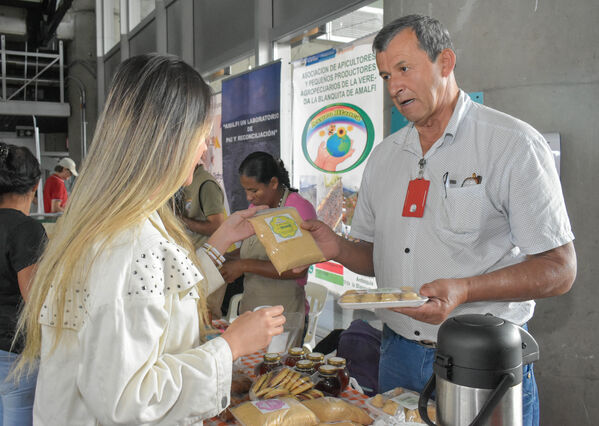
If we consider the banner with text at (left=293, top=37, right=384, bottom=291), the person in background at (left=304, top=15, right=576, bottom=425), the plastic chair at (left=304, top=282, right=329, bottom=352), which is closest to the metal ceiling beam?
the banner with text at (left=293, top=37, right=384, bottom=291)

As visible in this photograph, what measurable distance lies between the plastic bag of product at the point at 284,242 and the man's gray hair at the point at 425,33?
787 millimetres

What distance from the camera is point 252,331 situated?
120 cm

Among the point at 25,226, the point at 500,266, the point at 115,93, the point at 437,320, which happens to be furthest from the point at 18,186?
the point at 500,266

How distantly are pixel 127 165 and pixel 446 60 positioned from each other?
1.19 meters

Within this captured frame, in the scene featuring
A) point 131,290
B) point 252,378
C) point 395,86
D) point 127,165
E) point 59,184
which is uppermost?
point 395,86

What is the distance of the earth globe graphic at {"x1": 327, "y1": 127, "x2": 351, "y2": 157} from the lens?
3.56m

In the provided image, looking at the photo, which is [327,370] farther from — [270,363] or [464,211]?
[464,211]

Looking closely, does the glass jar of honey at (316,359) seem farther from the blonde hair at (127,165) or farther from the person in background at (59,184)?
the person in background at (59,184)

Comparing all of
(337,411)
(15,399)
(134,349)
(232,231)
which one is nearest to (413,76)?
(232,231)

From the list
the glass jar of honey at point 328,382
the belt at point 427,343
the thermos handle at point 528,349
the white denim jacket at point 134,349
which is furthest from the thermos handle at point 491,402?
the belt at point 427,343

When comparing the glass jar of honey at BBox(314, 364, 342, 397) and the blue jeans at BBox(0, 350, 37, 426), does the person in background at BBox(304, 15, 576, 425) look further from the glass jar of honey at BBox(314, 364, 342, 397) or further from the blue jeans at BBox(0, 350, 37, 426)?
the blue jeans at BBox(0, 350, 37, 426)

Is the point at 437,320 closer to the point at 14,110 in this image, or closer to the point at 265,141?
the point at 265,141

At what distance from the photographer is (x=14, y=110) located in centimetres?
1075

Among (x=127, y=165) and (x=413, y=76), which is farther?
(x=413, y=76)
